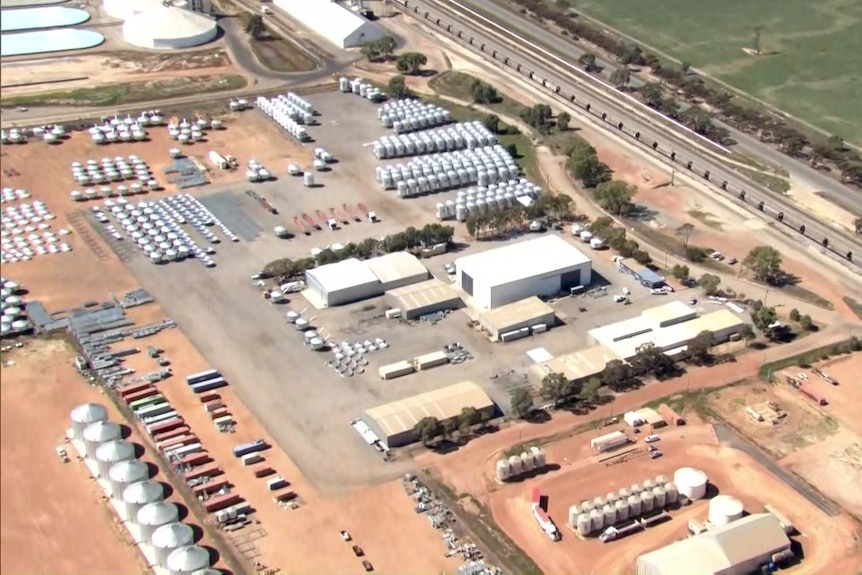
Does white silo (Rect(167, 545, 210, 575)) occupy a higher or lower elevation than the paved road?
lower

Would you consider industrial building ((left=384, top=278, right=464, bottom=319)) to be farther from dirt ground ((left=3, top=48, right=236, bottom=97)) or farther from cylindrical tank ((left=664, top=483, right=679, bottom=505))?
dirt ground ((left=3, top=48, right=236, bottom=97))

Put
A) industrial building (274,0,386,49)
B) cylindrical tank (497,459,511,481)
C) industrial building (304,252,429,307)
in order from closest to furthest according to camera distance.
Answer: cylindrical tank (497,459,511,481) → industrial building (304,252,429,307) → industrial building (274,0,386,49)

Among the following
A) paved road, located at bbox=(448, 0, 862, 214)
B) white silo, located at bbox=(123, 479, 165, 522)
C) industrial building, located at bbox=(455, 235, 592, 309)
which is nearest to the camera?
white silo, located at bbox=(123, 479, 165, 522)

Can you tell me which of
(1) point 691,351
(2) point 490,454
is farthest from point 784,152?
(2) point 490,454

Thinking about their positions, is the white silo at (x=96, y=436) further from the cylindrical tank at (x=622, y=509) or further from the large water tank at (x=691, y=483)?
the large water tank at (x=691, y=483)

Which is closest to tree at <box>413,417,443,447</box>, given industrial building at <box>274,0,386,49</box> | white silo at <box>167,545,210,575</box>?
white silo at <box>167,545,210,575</box>

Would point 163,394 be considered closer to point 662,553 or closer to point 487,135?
point 662,553

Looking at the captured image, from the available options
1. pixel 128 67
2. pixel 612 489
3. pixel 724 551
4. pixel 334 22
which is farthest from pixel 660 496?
pixel 334 22

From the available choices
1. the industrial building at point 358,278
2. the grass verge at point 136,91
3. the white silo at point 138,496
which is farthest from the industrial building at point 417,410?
the grass verge at point 136,91
